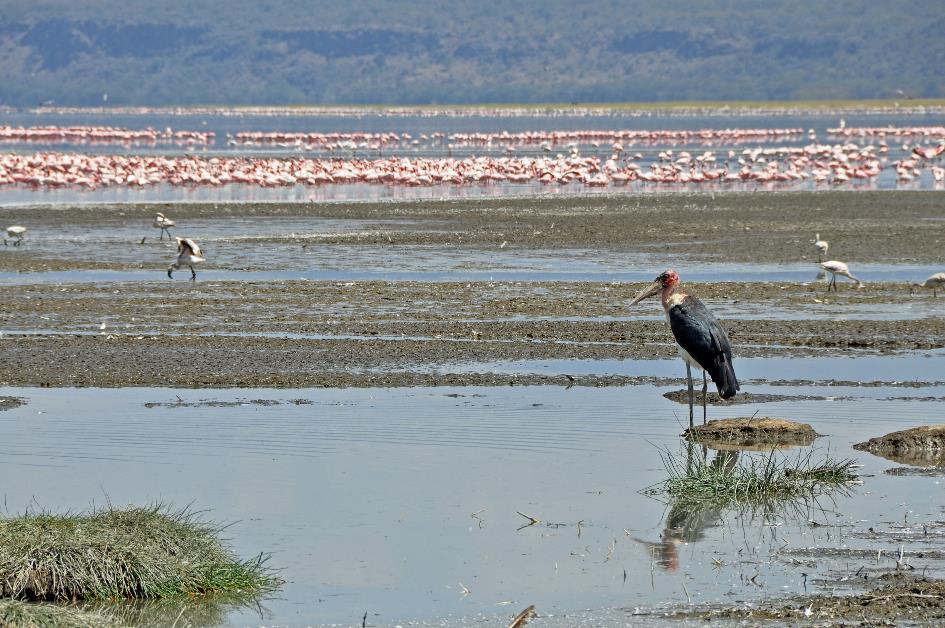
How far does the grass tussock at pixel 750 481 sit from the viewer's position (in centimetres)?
988

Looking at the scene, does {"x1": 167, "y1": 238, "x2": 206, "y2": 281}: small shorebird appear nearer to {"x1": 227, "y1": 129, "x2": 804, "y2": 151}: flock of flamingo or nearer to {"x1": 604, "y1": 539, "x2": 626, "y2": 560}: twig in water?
{"x1": 604, "y1": 539, "x2": 626, "y2": 560}: twig in water

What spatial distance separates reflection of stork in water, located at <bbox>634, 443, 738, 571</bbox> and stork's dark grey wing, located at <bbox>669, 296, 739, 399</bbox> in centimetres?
139

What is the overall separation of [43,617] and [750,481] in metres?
4.50

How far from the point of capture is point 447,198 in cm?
4000

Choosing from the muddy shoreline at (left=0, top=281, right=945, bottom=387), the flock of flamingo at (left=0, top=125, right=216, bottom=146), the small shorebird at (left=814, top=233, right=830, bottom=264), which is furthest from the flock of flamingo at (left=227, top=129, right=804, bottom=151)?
the muddy shoreline at (left=0, top=281, right=945, bottom=387)

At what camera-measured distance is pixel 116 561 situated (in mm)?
7902

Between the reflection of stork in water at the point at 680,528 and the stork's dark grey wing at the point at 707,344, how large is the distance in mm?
1389

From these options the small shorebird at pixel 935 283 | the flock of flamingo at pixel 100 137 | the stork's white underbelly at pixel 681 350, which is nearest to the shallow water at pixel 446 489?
the stork's white underbelly at pixel 681 350

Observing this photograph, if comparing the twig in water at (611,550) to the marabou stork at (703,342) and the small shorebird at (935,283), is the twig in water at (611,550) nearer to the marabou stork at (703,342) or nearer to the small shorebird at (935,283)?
the marabou stork at (703,342)

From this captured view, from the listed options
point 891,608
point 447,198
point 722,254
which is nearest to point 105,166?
point 447,198

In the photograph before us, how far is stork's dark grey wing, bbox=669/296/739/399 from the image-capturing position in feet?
38.2

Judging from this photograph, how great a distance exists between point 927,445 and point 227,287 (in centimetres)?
1132

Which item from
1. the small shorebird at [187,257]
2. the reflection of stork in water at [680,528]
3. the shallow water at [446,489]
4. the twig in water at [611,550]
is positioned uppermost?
the small shorebird at [187,257]

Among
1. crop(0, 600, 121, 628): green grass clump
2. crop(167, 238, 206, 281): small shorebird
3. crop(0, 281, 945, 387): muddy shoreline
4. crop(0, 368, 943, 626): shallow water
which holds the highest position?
crop(167, 238, 206, 281): small shorebird
